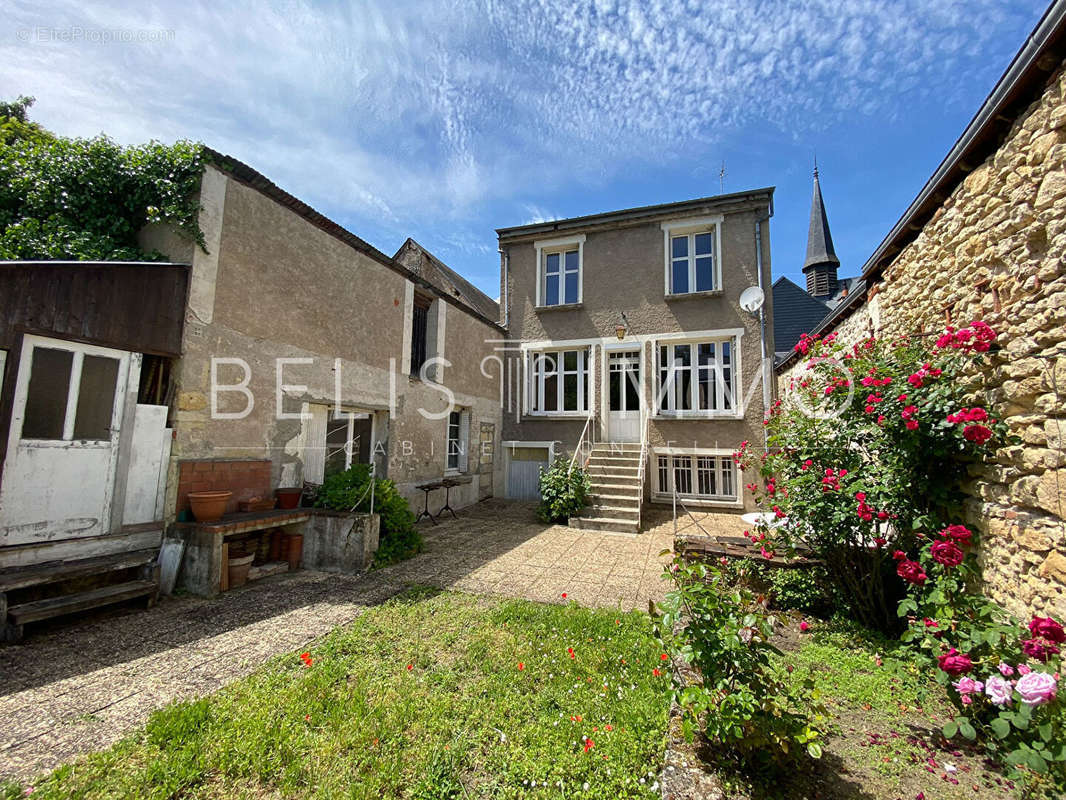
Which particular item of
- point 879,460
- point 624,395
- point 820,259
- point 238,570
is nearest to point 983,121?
point 879,460

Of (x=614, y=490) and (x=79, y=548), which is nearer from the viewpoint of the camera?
(x=79, y=548)

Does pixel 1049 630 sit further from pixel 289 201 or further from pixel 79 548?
pixel 289 201

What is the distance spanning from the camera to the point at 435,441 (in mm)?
9258

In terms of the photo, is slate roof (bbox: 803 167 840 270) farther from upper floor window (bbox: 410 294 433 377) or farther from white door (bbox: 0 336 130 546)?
white door (bbox: 0 336 130 546)

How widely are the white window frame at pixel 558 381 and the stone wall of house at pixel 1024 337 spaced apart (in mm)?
8202

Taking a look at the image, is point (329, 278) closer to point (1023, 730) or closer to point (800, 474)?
point (800, 474)

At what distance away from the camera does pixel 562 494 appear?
883cm

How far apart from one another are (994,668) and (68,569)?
6685 millimetres

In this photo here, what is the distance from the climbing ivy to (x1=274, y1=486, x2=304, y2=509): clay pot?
10.2 feet

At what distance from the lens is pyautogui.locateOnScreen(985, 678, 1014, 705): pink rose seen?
211cm

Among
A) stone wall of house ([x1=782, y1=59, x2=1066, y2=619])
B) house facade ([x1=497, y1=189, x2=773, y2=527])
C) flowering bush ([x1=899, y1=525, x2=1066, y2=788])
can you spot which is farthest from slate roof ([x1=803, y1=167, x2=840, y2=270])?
flowering bush ([x1=899, y1=525, x2=1066, y2=788])

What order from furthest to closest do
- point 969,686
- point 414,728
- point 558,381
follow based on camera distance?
point 558,381 < point 414,728 < point 969,686

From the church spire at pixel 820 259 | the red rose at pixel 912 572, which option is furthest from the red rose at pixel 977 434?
the church spire at pixel 820 259

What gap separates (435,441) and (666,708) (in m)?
7.26
